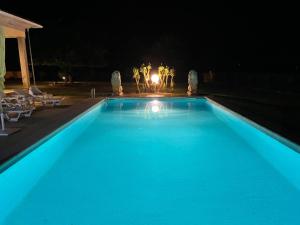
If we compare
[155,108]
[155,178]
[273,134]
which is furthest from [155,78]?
[155,178]

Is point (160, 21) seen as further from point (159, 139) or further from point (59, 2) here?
point (159, 139)

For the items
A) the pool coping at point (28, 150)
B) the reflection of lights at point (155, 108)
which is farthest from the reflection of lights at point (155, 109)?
the pool coping at point (28, 150)

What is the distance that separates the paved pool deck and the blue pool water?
165 millimetres

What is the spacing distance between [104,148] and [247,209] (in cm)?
345

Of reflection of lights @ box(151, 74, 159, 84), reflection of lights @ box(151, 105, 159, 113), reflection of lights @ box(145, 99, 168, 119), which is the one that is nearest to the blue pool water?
reflection of lights @ box(145, 99, 168, 119)

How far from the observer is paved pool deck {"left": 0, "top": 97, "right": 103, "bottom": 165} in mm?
5105

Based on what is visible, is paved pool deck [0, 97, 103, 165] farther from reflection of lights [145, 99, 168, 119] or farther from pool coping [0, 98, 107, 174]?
reflection of lights [145, 99, 168, 119]

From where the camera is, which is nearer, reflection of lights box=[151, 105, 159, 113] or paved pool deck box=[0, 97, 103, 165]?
paved pool deck box=[0, 97, 103, 165]

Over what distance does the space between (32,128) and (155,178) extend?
272 centimetres

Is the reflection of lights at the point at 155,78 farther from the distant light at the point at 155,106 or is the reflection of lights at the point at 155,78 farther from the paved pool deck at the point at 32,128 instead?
the paved pool deck at the point at 32,128

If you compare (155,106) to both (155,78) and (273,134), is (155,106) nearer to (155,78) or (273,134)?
(155,78)

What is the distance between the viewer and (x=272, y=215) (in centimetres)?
390

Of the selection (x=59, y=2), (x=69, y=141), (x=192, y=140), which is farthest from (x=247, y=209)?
(x=59, y=2)

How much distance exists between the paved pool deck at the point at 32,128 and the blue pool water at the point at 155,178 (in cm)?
17
